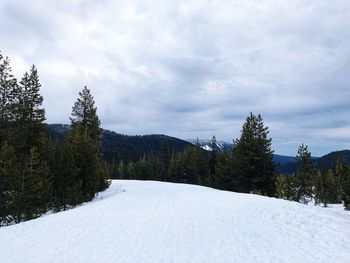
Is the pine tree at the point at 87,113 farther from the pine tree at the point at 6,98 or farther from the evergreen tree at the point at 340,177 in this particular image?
the evergreen tree at the point at 340,177

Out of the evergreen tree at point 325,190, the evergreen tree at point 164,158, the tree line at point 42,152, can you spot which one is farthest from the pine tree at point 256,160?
the evergreen tree at point 164,158

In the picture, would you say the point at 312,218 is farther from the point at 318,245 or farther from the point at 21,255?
the point at 21,255

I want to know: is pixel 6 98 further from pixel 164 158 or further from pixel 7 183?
pixel 164 158

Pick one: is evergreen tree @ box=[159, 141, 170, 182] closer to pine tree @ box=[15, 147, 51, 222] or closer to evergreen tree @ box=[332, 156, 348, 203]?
evergreen tree @ box=[332, 156, 348, 203]

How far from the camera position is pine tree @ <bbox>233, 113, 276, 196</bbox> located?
1779 inches

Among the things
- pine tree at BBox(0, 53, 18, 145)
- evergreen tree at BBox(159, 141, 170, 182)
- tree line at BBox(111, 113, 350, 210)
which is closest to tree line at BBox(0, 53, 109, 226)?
pine tree at BBox(0, 53, 18, 145)

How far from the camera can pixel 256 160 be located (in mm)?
45375

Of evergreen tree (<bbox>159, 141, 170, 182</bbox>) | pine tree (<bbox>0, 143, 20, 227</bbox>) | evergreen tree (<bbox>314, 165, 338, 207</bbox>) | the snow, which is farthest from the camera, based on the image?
evergreen tree (<bbox>159, 141, 170, 182</bbox>)

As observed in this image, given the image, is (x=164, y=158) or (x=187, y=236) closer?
(x=187, y=236)

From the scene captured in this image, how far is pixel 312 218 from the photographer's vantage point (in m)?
16.3

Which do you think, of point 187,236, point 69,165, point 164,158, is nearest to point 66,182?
point 69,165

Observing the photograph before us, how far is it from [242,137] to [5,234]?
1430 inches

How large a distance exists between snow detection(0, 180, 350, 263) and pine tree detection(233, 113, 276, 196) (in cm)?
2474

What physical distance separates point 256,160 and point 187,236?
32571 millimetres
